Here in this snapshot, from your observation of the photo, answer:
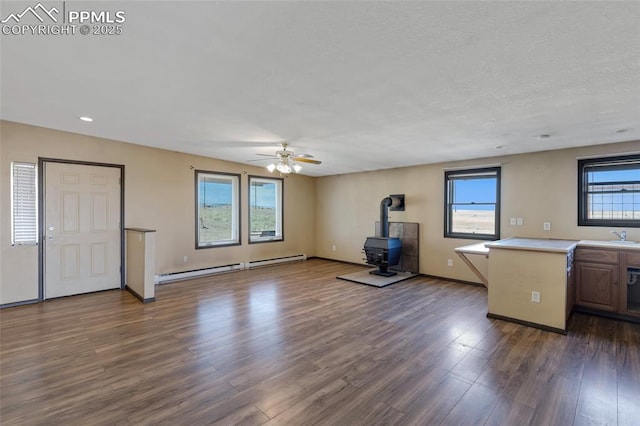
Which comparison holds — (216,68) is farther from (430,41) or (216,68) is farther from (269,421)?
(269,421)

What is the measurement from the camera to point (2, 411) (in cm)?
201

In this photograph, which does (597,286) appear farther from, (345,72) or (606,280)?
(345,72)

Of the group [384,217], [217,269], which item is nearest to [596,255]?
[384,217]

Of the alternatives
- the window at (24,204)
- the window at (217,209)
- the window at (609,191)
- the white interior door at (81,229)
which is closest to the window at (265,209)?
the window at (217,209)

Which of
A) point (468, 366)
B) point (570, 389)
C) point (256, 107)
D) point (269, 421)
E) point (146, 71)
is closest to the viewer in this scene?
point (269, 421)

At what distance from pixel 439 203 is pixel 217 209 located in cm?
474

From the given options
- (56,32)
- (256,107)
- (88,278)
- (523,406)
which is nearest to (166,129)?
(256,107)

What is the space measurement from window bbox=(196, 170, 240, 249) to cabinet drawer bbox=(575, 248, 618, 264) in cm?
610

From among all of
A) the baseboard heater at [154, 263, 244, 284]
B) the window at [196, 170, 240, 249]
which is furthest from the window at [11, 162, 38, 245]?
the window at [196, 170, 240, 249]

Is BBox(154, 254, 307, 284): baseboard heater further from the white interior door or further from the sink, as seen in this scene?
the sink

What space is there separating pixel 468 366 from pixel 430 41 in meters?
2.66

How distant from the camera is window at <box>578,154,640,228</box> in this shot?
4137 millimetres

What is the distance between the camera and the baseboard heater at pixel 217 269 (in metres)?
5.60

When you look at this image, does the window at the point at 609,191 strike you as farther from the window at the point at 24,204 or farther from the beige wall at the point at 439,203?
the window at the point at 24,204
